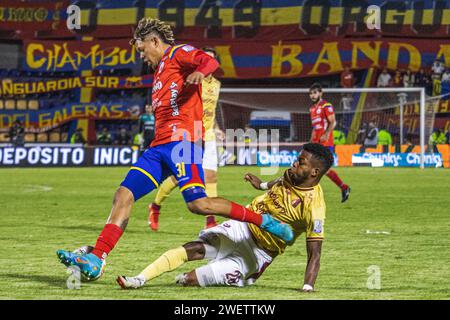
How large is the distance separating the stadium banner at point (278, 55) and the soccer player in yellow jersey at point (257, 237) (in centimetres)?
3400

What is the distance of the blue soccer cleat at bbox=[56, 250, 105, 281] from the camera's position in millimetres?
7551

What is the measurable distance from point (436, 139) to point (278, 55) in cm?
865

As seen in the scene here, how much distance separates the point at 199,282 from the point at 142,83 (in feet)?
112

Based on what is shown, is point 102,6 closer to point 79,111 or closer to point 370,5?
point 79,111

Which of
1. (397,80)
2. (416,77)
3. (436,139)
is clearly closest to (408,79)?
(416,77)

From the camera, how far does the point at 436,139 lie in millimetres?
37094

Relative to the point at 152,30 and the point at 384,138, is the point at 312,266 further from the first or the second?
the point at 384,138

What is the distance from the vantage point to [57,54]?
139 ft

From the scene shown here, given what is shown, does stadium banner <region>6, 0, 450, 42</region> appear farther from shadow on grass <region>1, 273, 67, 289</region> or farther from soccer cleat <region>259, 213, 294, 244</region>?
soccer cleat <region>259, 213, 294, 244</region>

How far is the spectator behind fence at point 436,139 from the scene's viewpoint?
116 ft

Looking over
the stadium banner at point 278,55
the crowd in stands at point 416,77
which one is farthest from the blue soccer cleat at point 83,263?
the stadium banner at point 278,55

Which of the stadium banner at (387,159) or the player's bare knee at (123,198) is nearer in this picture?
the player's bare knee at (123,198)

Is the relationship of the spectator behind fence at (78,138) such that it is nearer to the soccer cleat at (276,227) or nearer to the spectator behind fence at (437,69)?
the spectator behind fence at (437,69)

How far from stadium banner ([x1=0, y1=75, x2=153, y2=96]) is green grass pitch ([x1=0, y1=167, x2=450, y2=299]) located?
17.9 m
